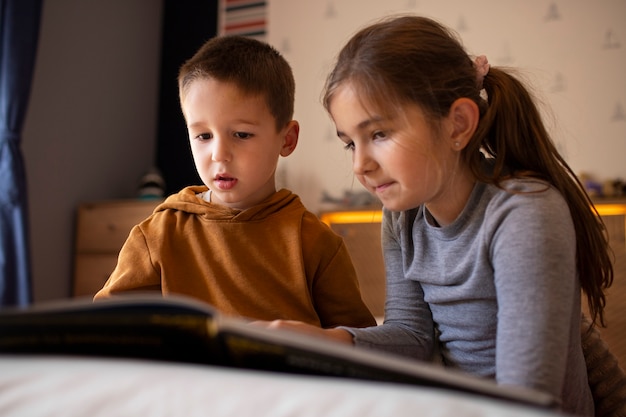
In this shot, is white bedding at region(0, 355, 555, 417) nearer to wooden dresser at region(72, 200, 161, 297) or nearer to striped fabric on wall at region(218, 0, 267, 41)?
wooden dresser at region(72, 200, 161, 297)

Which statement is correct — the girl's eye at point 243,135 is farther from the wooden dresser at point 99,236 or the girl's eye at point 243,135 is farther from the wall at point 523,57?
the wooden dresser at point 99,236

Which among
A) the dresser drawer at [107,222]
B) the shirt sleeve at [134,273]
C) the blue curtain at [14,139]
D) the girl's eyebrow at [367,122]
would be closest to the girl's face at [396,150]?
the girl's eyebrow at [367,122]

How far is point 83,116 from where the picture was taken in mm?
3467

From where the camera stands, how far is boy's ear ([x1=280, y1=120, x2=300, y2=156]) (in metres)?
1.21

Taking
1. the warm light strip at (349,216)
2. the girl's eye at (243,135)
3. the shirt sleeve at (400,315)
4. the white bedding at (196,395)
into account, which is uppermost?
the girl's eye at (243,135)

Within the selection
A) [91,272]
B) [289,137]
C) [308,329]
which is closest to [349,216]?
[91,272]

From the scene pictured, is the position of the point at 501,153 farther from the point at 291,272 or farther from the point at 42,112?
the point at 42,112

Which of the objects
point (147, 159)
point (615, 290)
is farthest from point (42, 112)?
point (615, 290)

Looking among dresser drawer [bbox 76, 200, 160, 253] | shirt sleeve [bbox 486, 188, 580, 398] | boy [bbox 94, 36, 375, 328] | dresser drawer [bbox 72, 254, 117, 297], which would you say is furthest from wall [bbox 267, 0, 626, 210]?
shirt sleeve [bbox 486, 188, 580, 398]

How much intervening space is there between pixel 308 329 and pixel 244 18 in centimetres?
337

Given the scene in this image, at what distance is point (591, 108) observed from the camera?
303 cm

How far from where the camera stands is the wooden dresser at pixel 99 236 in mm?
3158

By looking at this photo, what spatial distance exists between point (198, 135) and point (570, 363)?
726 millimetres

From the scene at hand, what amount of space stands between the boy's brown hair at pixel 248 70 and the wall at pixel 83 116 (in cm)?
230
